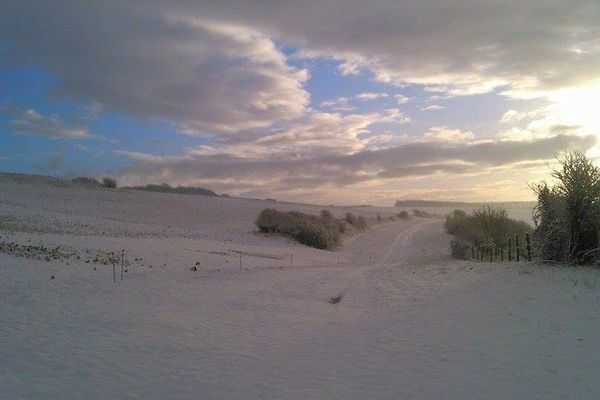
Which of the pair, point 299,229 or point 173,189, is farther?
point 173,189

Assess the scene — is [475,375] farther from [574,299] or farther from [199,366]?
[574,299]

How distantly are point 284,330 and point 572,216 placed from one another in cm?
1238

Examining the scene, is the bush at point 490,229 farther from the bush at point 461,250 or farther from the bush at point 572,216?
the bush at point 572,216

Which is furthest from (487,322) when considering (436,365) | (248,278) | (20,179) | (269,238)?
(20,179)

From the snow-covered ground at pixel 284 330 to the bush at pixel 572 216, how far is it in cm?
109

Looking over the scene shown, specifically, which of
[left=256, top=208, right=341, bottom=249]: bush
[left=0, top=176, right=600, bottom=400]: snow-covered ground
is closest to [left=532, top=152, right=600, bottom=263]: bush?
[left=0, top=176, right=600, bottom=400]: snow-covered ground

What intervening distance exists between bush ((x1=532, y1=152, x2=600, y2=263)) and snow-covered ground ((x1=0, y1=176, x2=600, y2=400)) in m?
1.09

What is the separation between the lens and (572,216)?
60.4 ft

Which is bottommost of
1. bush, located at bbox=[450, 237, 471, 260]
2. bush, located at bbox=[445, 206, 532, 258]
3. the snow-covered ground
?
the snow-covered ground

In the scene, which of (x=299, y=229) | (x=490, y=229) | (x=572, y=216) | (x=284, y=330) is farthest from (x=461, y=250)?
(x=284, y=330)

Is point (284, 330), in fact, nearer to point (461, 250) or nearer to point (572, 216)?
point (572, 216)

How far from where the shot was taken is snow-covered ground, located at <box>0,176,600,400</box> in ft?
27.0

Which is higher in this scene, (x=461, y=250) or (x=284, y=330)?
(x=461, y=250)

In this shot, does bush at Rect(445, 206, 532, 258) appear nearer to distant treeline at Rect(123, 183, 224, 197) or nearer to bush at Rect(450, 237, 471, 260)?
bush at Rect(450, 237, 471, 260)
